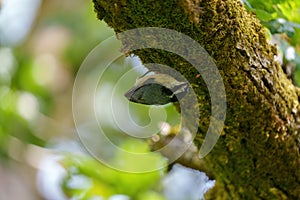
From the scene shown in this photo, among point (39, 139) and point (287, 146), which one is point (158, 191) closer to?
point (39, 139)

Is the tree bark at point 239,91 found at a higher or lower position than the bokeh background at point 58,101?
lower

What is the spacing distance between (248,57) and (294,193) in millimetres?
321

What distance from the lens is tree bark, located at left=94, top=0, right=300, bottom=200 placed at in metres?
0.83

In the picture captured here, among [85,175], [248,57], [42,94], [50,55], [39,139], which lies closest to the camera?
[248,57]

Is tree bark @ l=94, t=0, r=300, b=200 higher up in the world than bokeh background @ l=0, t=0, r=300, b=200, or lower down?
lower down

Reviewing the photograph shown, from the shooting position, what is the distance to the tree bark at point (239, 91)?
32.6 inches

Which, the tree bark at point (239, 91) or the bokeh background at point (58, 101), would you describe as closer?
the tree bark at point (239, 91)

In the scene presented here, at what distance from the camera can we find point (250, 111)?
100cm

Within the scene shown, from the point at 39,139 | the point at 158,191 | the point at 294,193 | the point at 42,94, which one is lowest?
the point at 294,193

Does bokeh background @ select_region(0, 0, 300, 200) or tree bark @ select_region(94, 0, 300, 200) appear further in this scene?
bokeh background @ select_region(0, 0, 300, 200)

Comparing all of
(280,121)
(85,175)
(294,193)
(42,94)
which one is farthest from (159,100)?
(42,94)

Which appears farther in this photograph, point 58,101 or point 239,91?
point 58,101

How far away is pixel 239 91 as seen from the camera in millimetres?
963

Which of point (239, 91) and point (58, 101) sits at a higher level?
point (58, 101)
